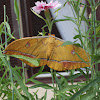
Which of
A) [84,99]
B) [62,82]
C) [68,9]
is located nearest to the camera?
[84,99]

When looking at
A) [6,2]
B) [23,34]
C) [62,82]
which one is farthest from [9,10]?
[62,82]

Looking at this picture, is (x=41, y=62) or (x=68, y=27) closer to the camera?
(x=41, y=62)

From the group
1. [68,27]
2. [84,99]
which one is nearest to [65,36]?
[68,27]

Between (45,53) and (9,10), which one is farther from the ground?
(9,10)

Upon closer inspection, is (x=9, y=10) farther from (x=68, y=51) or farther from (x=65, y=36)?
(x=68, y=51)

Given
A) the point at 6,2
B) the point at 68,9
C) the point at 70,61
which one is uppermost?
the point at 6,2

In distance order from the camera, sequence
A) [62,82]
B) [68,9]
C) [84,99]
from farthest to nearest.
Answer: [68,9] → [62,82] → [84,99]

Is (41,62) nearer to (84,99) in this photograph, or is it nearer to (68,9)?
(84,99)
